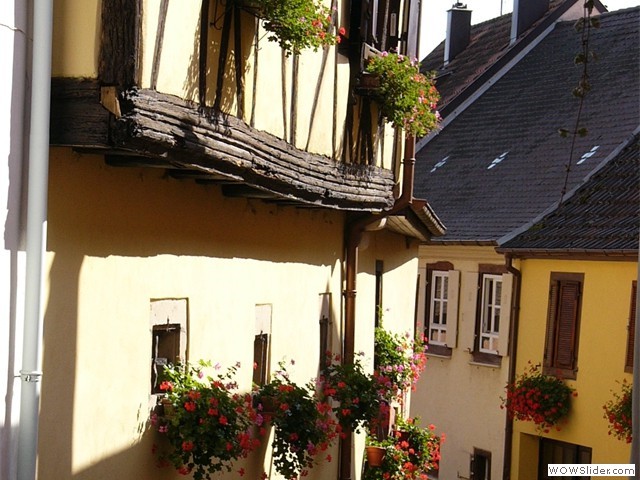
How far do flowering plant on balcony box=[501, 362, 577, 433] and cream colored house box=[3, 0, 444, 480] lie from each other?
645 centimetres

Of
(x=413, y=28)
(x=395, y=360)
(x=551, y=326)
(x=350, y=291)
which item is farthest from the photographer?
(x=551, y=326)

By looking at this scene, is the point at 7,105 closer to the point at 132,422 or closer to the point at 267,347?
the point at 132,422

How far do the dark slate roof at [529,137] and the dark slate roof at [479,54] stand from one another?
341mm

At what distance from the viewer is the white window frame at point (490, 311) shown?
63.2 feet

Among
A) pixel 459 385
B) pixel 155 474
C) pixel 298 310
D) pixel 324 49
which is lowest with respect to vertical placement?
pixel 459 385

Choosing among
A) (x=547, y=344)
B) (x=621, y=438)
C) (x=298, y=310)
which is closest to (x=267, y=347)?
(x=298, y=310)

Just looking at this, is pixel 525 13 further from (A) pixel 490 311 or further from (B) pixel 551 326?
(B) pixel 551 326

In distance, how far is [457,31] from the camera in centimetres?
2886

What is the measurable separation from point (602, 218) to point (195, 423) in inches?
434

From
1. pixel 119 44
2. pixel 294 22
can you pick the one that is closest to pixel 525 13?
pixel 294 22

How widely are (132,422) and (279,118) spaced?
2.30 metres

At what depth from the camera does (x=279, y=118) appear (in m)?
8.27

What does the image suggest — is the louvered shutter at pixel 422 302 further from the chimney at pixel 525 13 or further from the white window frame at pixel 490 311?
the chimney at pixel 525 13

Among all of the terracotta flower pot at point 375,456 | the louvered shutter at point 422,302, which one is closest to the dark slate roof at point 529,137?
the louvered shutter at point 422,302
